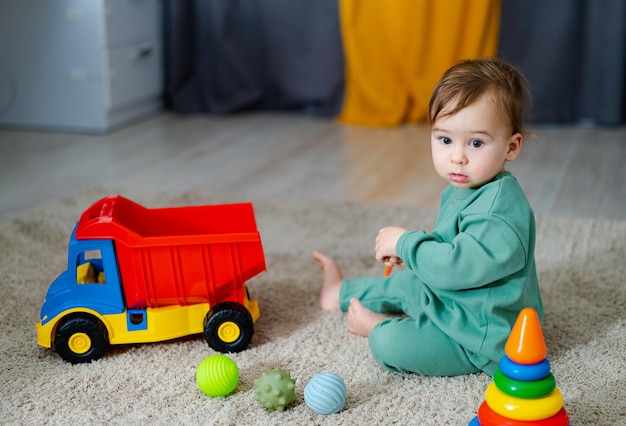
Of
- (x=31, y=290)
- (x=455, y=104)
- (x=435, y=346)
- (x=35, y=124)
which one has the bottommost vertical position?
(x=35, y=124)

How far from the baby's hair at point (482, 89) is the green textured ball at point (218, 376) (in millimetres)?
461

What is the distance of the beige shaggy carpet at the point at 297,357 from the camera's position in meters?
1.04

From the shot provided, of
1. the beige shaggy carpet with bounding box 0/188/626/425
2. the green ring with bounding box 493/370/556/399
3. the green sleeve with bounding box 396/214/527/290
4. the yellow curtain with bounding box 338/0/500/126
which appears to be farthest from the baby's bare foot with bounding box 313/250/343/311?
the yellow curtain with bounding box 338/0/500/126

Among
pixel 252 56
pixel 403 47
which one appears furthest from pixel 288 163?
pixel 252 56

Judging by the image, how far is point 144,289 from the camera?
118 cm

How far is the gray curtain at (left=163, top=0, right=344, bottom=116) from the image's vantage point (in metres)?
3.06

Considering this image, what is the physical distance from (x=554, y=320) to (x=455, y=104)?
47 cm

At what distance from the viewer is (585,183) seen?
2.18 meters

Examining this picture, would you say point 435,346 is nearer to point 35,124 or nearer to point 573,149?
point 573,149

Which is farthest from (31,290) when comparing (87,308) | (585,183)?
(585,183)

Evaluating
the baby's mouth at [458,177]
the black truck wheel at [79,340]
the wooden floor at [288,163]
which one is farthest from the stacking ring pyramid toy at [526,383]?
the wooden floor at [288,163]

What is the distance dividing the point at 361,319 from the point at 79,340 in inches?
17.5

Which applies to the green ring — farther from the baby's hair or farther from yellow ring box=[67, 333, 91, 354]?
yellow ring box=[67, 333, 91, 354]

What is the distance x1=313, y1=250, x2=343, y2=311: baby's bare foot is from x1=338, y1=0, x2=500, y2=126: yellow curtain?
5.19 feet
